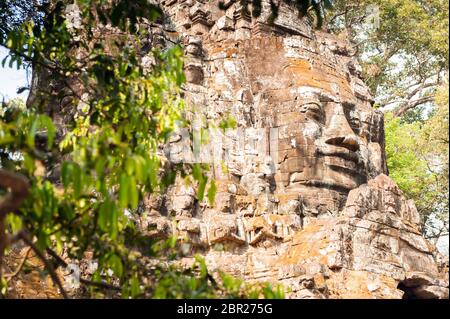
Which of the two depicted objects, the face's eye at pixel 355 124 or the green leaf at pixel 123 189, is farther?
the face's eye at pixel 355 124

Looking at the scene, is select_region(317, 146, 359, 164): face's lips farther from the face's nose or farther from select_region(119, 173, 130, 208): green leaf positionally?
select_region(119, 173, 130, 208): green leaf

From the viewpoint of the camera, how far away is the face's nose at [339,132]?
13625mm

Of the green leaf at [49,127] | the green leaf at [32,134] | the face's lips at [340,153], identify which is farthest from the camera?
the face's lips at [340,153]

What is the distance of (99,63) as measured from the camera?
6.98m

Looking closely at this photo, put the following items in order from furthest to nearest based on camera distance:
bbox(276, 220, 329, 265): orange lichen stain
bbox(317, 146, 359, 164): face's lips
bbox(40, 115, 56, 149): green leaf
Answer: bbox(317, 146, 359, 164): face's lips < bbox(276, 220, 329, 265): orange lichen stain < bbox(40, 115, 56, 149): green leaf

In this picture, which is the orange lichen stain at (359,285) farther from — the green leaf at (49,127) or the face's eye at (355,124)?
the green leaf at (49,127)

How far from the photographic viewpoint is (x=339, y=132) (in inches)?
539

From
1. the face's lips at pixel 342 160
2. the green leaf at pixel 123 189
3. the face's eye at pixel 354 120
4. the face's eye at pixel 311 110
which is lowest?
the green leaf at pixel 123 189

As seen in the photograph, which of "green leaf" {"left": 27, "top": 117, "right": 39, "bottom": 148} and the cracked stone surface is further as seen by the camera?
the cracked stone surface

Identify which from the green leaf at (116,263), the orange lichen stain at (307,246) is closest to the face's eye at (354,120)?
the orange lichen stain at (307,246)

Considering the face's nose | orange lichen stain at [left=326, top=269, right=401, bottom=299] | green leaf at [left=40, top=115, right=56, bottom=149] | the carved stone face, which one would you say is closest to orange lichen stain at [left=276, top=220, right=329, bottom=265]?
orange lichen stain at [left=326, top=269, right=401, bottom=299]

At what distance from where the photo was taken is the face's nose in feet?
44.7

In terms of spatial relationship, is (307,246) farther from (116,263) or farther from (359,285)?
(116,263)
